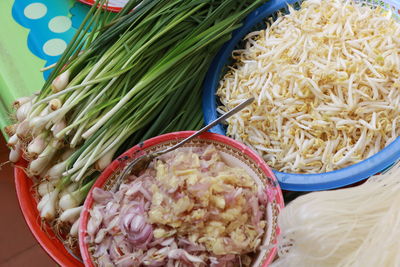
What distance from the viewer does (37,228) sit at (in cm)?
128

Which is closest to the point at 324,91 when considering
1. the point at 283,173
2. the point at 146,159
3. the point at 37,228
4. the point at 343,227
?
the point at 283,173

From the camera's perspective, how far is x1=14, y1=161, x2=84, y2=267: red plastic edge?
1243 mm

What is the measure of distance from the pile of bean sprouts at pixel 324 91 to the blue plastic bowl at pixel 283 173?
5 cm

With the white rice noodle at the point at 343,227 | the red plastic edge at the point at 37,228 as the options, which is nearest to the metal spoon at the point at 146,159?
the red plastic edge at the point at 37,228

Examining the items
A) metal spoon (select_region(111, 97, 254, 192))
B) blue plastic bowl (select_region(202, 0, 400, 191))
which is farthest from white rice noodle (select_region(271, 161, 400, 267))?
metal spoon (select_region(111, 97, 254, 192))

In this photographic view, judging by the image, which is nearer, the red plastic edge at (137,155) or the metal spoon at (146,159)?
the red plastic edge at (137,155)

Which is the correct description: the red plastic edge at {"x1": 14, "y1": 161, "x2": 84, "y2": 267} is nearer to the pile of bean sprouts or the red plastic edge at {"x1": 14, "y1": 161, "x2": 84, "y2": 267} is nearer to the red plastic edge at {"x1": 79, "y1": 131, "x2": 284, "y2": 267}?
the red plastic edge at {"x1": 79, "y1": 131, "x2": 284, "y2": 267}

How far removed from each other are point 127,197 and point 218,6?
719 mm

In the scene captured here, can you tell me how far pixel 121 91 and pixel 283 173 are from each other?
573mm

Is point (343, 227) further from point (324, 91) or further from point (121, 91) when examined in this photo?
point (121, 91)

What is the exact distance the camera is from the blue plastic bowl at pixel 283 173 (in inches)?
44.9

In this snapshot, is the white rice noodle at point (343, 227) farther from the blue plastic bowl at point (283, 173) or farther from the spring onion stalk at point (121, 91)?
the spring onion stalk at point (121, 91)

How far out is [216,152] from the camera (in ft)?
4.15

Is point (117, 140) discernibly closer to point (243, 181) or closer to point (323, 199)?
point (243, 181)
